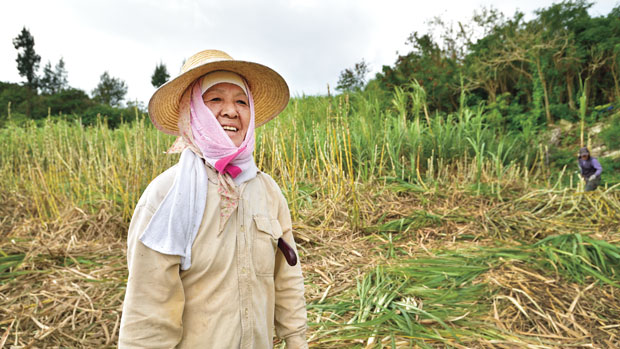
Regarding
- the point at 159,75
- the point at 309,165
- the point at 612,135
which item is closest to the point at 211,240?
the point at 309,165

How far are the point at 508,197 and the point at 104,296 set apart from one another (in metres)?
3.50

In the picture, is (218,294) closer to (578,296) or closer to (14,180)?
(578,296)

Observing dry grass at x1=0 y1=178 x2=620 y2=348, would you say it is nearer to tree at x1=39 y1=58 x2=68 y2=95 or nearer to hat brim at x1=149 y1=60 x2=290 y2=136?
hat brim at x1=149 y1=60 x2=290 y2=136

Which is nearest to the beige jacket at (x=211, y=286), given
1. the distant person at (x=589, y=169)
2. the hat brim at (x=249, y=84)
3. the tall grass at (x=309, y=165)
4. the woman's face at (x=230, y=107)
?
the woman's face at (x=230, y=107)

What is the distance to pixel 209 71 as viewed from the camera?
113 centimetres

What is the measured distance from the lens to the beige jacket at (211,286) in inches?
35.1

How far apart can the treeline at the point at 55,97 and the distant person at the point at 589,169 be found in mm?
5505

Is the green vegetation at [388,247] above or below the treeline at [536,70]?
below

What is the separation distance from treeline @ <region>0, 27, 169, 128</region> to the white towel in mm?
2737

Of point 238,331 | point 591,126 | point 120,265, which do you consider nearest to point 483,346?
point 238,331

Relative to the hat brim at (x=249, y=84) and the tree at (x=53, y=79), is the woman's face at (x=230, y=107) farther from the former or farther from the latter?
the tree at (x=53, y=79)

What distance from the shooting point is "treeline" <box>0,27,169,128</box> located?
15.2 metres

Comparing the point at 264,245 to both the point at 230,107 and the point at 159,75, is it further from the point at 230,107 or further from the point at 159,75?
the point at 159,75

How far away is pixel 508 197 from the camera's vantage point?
3553 mm
